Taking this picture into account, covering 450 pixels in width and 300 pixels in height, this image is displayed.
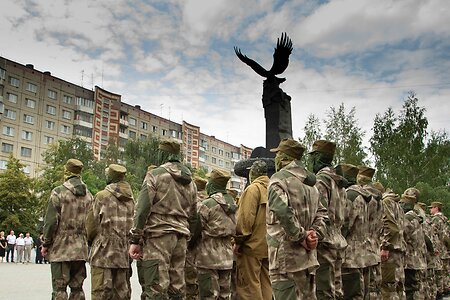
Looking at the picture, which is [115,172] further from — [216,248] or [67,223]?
[216,248]

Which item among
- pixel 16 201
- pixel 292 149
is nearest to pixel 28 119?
pixel 16 201

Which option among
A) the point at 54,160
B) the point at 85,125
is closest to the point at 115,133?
the point at 85,125

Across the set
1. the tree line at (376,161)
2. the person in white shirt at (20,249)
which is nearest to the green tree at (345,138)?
the tree line at (376,161)

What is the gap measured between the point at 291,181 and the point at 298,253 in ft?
2.34

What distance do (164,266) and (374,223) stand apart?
10.6 ft

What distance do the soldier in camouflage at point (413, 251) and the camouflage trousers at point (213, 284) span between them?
415cm

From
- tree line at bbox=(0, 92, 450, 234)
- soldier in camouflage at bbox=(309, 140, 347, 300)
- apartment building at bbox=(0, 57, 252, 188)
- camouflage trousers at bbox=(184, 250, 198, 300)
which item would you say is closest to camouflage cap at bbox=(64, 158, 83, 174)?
camouflage trousers at bbox=(184, 250, 198, 300)

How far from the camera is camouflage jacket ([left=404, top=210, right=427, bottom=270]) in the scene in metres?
9.65

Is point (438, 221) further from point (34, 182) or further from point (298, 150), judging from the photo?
point (34, 182)

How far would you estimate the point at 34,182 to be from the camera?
44781 millimetres

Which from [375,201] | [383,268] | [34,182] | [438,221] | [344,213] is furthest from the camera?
[34,182]

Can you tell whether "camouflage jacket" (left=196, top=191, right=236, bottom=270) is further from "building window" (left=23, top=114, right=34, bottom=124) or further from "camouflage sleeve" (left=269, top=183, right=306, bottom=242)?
"building window" (left=23, top=114, right=34, bottom=124)

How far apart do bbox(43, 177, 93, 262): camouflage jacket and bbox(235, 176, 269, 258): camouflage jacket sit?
7.49 feet

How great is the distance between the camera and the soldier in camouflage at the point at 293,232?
4895 millimetres
